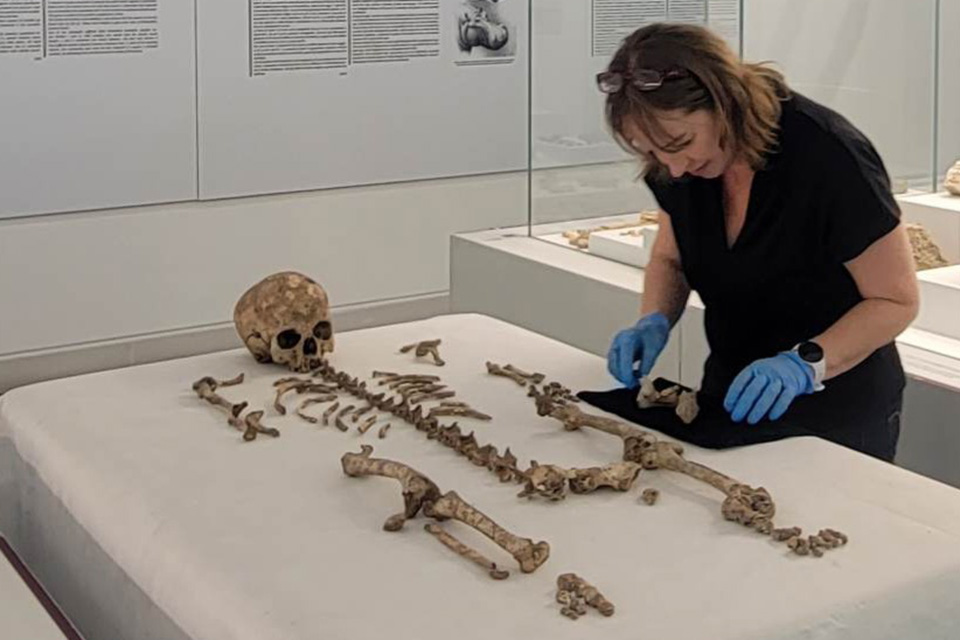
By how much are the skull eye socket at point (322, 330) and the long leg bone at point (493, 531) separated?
0.64m

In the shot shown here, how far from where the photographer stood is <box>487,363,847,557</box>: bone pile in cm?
174

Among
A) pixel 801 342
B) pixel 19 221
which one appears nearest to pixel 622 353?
pixel 801 342

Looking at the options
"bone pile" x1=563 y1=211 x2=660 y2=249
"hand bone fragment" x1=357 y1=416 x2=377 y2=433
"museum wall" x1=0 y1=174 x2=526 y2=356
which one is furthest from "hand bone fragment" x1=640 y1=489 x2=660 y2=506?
"museum wall" x1=0 y1=174 x2=526 y2=356

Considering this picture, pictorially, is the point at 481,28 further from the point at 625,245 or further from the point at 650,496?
the point at 650,496

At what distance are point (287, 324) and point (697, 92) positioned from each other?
27.5 inches

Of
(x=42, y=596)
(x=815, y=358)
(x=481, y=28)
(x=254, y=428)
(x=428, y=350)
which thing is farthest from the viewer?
(x=481, y=28)

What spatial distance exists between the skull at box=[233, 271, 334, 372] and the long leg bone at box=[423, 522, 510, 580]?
2.18ft

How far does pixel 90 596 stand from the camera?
6.52 feet

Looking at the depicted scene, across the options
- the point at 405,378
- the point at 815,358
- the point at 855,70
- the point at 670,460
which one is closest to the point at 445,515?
the point at 670,460

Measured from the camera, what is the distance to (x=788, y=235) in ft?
7.80

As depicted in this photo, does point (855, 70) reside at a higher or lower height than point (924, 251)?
higher

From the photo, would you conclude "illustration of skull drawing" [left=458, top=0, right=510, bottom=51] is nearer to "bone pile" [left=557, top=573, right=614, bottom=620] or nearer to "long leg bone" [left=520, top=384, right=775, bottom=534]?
"long leg bone" [left=520, top=384, right=775, bottom=534]

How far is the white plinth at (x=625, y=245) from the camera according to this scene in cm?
370

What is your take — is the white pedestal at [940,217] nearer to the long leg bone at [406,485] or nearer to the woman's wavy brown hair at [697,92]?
the woman's wavy brown hair at [697,92]
